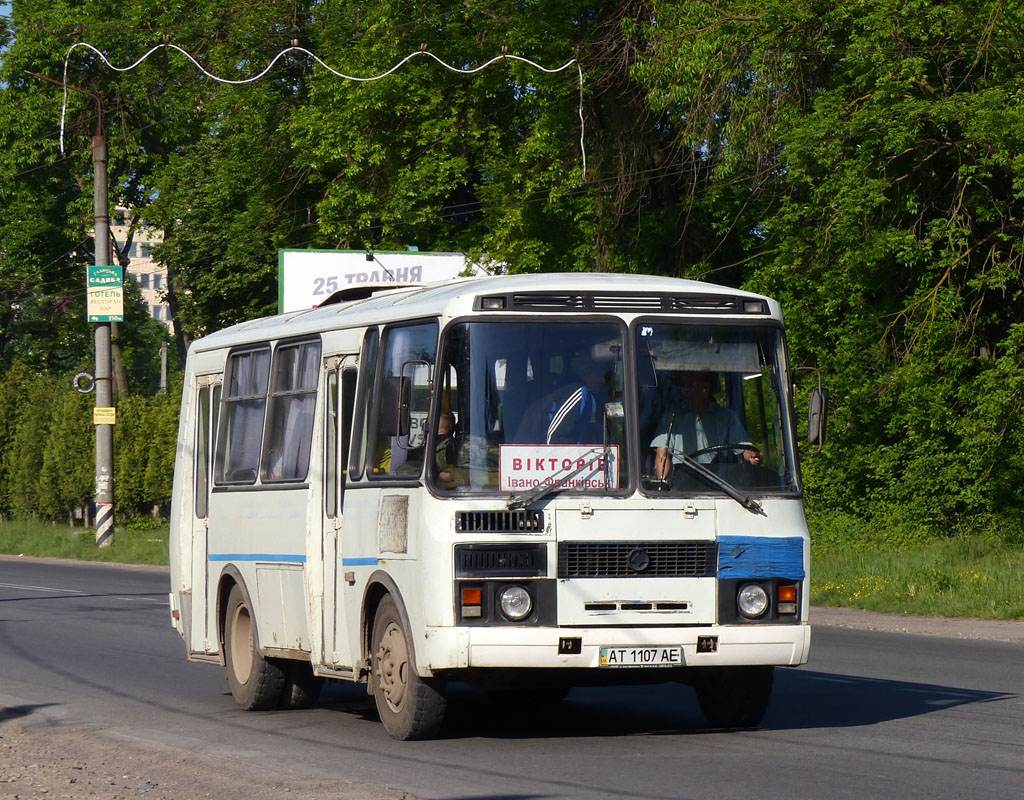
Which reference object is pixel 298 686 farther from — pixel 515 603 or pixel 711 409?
pixel 711 409

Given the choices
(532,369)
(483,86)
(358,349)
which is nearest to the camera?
(532,369)

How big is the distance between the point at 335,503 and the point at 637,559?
7.80ft

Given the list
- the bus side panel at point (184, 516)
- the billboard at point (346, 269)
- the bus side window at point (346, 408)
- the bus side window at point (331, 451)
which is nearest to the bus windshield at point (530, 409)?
the bus side window at point (346, 408)

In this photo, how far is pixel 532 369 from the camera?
10281mm

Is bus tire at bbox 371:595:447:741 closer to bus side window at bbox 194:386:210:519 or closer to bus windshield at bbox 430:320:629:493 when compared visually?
bus windshield at bbox 430:320:629:493

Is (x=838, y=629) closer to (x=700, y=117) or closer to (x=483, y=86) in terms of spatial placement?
(x=700, y=117)

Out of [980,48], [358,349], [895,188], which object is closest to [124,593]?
[895,188]

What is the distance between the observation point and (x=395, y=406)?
1070 centimetres

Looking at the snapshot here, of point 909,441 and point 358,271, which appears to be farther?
point 358,271

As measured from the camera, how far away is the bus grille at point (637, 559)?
9992 mm

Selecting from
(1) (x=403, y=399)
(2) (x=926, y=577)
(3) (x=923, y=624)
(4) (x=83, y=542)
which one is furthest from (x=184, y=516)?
(4) (x=83, y=542)

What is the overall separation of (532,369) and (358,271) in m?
31.7

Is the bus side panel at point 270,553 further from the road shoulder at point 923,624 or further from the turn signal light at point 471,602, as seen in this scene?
the road shoulder at point 923,624

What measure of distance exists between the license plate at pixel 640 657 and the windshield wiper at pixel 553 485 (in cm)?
93
